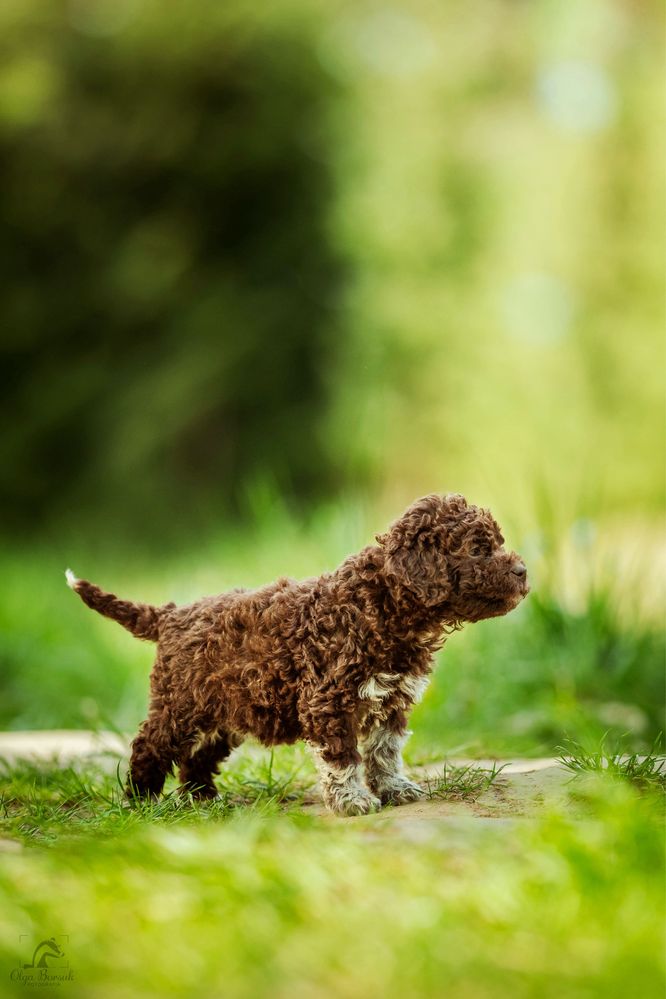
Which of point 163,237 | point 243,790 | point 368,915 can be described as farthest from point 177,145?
point 368,915

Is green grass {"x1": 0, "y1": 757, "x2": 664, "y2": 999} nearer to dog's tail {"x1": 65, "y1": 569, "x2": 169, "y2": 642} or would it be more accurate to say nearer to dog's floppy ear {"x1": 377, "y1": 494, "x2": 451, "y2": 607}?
dog's floppy ear {"x1": 377, "y1": 494, "x2": 451, "y2": 607}

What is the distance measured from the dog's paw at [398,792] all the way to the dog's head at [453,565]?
0.56 metres

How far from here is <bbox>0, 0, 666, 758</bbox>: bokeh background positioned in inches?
595

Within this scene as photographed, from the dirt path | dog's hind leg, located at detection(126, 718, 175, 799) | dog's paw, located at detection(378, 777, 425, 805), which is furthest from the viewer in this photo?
dog's hind leg, located at detection(126, 718, 175, 799)

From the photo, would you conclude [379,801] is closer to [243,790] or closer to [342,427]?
[243,790]

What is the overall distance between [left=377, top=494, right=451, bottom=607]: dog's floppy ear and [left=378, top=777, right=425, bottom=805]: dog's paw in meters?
0.61

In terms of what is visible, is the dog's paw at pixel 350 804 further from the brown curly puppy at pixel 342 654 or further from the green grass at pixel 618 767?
the green grass at pixel 618 767

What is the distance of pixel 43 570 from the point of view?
429 inches

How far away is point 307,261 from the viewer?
52.4 ft

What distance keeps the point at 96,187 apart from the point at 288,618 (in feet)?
45.5

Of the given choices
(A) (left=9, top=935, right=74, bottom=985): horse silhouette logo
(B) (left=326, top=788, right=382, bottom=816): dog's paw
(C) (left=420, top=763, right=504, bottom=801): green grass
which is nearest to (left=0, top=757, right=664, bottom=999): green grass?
(A) (left=9, top=935, right=74, bottom=985): horse silhouette logo

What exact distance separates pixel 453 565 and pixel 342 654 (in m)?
0.41

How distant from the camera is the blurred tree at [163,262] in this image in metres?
15.1

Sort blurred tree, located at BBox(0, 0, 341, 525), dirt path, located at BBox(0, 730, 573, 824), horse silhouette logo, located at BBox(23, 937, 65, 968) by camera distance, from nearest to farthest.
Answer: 1. horse silhouette logo, located at BBox(23, 937, 65, 968)
2. dirt path, located at BBox(0, 730, 573, 824)
3. blurred tree, located at BBox(0, 0, 341, 525)
